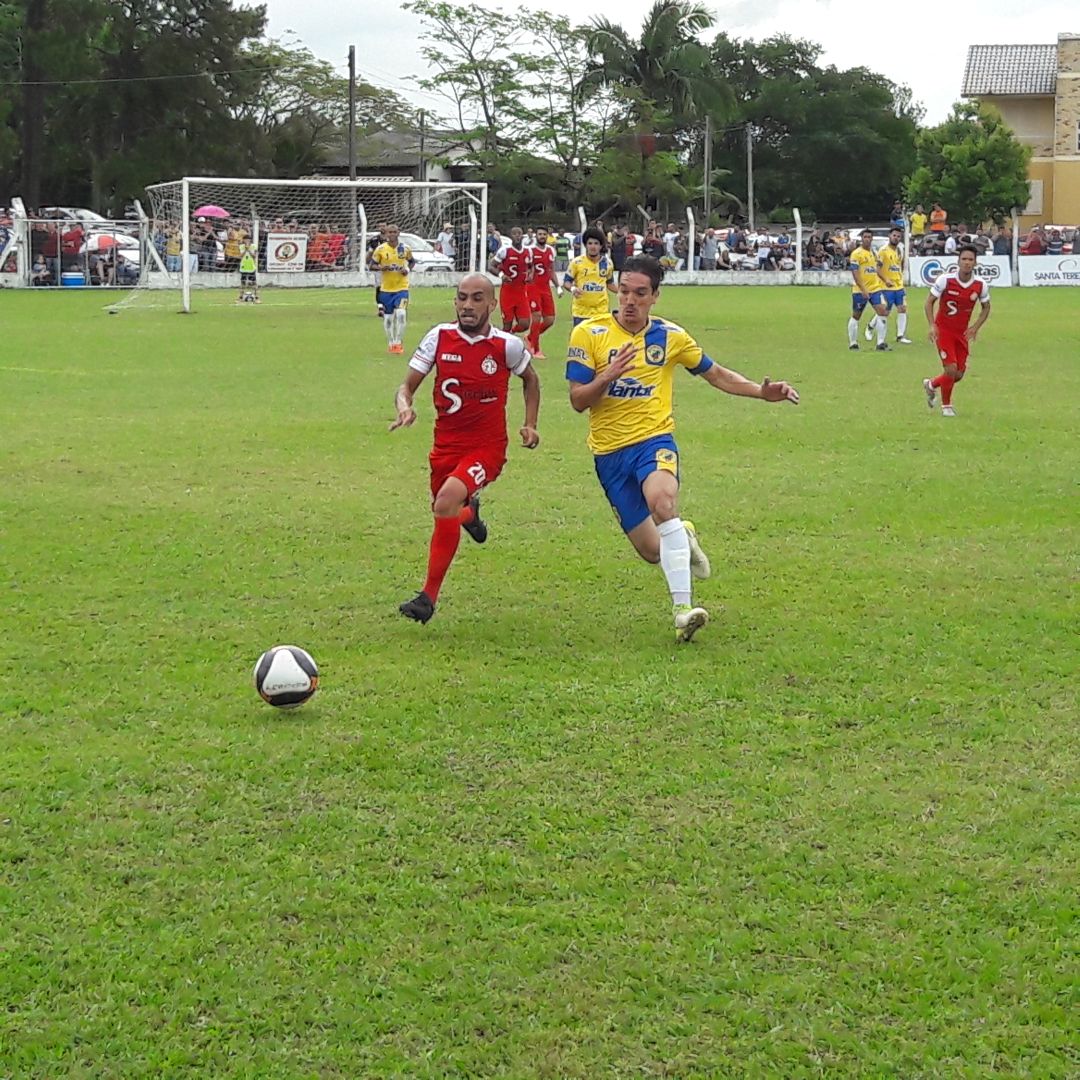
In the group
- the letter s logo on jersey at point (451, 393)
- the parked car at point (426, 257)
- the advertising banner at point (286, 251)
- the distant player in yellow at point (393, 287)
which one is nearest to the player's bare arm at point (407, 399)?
the letter s logo on jersey at point (451, 393)

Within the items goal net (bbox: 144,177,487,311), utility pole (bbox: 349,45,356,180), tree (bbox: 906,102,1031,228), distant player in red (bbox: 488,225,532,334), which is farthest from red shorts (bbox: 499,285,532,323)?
tree (bbox: 906,102,1031,228)

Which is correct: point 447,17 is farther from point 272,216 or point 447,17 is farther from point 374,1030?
point 374,1030

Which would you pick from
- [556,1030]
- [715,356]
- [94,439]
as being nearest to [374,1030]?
[556,1030]

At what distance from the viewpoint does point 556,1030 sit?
12.7 feet

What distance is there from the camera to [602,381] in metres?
7.58

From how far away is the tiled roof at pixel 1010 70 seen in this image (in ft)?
265

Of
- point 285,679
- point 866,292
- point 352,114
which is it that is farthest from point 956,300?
point 352,114

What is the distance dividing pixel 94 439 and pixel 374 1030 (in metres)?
10.9

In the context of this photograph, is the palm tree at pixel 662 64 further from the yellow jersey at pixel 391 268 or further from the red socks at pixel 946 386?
the red socks at pixel 946 386

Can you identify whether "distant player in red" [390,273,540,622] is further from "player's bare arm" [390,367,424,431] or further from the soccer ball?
the soccer ball

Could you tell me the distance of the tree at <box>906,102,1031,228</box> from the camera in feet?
193

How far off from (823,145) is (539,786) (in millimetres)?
78399

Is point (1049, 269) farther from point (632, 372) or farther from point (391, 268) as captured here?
point (632, 372)

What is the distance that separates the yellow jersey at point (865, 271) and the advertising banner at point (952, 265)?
17907 millimetres
